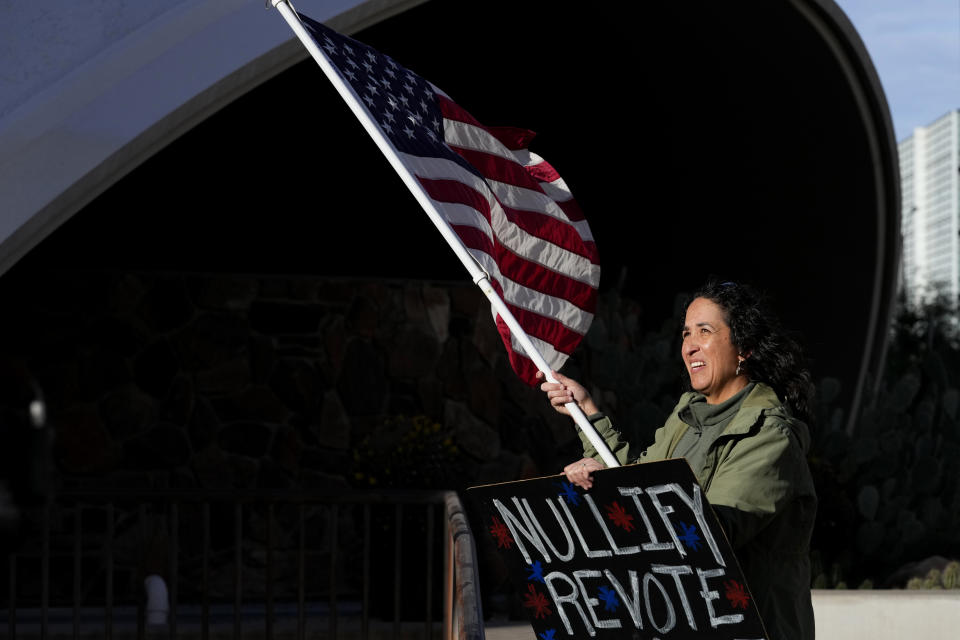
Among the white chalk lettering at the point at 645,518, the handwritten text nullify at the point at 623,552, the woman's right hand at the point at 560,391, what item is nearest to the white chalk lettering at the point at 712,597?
the handwritten text nullify at the point at 623,552

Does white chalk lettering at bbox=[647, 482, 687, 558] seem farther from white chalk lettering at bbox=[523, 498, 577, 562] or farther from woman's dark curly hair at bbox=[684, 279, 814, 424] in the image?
woman's dark curly hair at bbox=[684, 279, 814, 424]

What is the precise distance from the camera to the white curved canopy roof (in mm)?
5445

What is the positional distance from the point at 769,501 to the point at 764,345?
50 centimetres

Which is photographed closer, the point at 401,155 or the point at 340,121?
the point at 401,155

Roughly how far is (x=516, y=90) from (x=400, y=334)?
7.25 feet

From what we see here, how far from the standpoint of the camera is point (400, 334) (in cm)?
984

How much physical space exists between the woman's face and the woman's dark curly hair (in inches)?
0.8

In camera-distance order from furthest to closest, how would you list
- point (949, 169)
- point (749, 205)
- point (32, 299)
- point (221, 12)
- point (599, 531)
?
point (949, 169) < point (749, 205) < point (32, 299) < point (221, 12) < point (599, 531)

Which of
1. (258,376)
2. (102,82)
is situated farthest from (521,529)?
(258,376)

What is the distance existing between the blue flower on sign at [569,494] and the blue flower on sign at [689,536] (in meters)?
0.28

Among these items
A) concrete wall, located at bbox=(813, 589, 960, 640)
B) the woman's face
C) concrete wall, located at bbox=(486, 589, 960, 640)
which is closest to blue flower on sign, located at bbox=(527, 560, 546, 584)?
A: the woman's face

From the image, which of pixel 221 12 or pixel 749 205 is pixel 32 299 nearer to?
pixel 221 12

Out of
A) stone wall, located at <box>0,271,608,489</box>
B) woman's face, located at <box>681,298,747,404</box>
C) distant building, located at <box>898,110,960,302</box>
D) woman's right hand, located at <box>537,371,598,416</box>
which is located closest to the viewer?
woman's face, located at <box>681,298,747,404</box>

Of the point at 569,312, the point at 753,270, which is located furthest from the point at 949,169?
the point at 569,312
